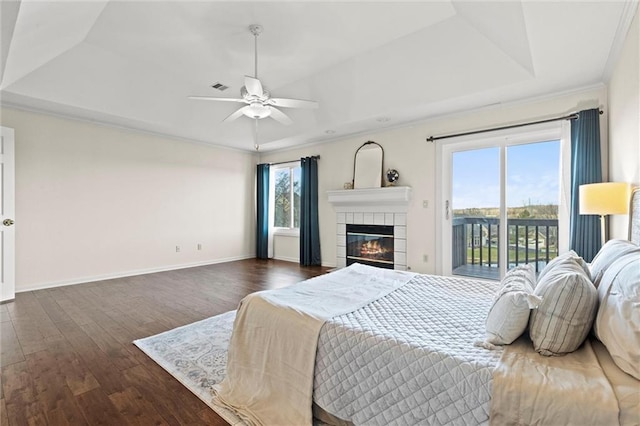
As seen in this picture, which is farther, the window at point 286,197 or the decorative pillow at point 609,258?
the window at point 286,197

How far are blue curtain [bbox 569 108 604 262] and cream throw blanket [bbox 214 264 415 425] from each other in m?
2.68

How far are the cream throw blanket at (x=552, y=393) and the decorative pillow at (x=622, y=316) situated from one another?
83 millimetres

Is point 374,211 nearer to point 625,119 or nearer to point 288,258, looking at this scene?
point 288,258

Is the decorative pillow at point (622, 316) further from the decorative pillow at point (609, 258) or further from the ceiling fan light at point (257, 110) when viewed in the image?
the ceiling fan light at point (257, 110)

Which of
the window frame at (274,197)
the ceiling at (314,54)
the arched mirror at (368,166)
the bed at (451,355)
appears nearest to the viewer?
the bed at (451,355)

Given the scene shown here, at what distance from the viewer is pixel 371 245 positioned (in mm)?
5246

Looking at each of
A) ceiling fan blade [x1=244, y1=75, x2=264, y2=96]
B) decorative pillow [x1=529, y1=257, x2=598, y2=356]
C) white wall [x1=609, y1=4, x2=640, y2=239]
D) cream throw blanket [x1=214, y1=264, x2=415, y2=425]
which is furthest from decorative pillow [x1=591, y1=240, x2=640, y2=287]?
ceiling fan blade [x1=244, y1=75, x2=264, y2=96]

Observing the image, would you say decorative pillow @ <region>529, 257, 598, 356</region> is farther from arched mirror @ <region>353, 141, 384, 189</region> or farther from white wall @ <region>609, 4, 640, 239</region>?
arched mirror @ <region>353, 141, 384, 189</region>

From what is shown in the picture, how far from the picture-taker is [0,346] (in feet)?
8.01

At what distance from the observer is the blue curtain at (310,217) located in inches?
230

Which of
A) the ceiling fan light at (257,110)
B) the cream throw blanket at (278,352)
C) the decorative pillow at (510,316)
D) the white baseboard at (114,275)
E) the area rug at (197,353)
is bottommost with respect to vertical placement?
the area rug at (197,353)

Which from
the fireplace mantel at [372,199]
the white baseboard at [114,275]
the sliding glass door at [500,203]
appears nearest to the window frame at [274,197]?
the white baseboard at [114,275]

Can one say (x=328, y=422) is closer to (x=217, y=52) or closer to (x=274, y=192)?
(x=217, y=52)

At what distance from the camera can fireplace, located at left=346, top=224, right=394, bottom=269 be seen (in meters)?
5.01
